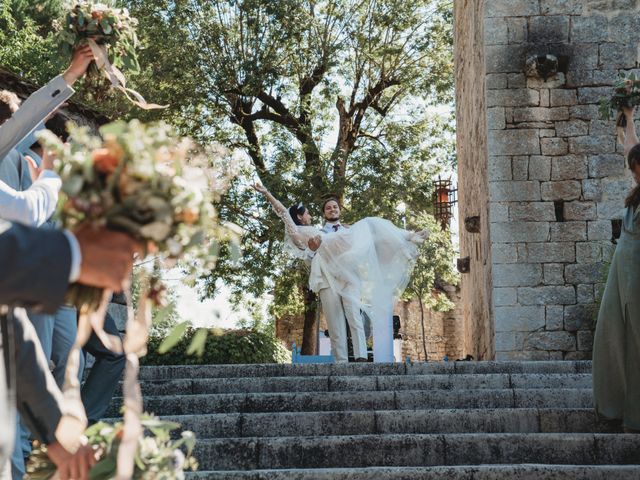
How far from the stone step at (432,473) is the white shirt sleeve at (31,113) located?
6.50 feet

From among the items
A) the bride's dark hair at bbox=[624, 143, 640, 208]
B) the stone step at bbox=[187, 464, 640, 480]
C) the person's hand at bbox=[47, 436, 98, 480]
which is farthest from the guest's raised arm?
the bride's dark hair at bbox=[624, 143, 640, 208]

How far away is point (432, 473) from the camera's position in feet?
15.9

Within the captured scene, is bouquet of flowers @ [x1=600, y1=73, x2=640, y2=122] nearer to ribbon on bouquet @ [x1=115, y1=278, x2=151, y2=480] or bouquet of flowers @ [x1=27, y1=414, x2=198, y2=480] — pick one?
bouquet of flowers @ [x1=27, y1=414, x2=198, y2=480]

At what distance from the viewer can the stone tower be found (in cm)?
1054

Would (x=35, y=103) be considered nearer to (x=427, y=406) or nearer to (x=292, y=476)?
(x=292, y=476)

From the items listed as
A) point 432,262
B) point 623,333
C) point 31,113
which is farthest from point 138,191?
point 432,262

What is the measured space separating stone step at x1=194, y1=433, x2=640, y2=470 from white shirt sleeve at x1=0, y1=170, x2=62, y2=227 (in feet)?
8.51

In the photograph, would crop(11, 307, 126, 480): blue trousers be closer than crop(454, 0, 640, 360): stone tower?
Yes

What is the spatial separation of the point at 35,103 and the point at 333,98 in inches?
694

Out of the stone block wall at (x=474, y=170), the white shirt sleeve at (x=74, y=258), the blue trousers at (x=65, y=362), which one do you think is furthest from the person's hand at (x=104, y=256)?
the stone block wall at (x=474, y=170)

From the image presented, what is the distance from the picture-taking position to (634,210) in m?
5.71

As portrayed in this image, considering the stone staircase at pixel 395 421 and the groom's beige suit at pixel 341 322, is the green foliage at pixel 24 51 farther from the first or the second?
the stone staircase at pixel 395 421

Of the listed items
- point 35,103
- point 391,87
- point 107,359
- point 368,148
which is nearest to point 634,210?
point 107,359

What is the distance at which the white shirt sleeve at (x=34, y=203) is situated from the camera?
3.17 metres
